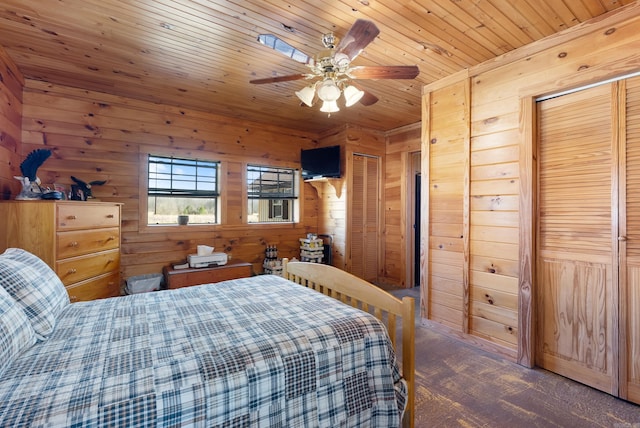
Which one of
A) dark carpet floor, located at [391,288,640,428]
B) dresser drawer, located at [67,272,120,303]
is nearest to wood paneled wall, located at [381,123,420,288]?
dark carpet floor, located at [391,288,640,428]

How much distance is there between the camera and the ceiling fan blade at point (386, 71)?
1877mm

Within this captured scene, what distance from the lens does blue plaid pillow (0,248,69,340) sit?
124 cm

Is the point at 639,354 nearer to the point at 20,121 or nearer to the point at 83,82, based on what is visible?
the point at 83,82

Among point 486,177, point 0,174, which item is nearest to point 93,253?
point 0,174

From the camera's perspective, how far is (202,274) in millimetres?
3406

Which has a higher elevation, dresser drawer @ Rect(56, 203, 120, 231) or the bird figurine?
the bird figurine

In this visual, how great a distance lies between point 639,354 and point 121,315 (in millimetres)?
3091

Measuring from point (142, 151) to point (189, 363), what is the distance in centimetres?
319

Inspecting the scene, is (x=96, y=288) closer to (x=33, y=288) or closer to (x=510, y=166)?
(x=33, y=288)

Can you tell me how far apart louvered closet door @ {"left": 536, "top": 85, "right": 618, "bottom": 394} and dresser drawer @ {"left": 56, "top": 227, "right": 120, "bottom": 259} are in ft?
12.2

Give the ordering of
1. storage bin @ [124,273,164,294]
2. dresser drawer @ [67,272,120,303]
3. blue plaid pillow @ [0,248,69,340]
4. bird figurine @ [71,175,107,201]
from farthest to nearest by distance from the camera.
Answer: storage bin @ [124,273,164,294], bird figurine @ [71,175,107,201], dresser drawer @ [67,272,120,303], blue plaid pillow @ [0,248,69,340]

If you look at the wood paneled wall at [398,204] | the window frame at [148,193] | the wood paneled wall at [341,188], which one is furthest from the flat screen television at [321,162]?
the window frame at [148,193]

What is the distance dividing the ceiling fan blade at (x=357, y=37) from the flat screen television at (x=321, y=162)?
2.48 m

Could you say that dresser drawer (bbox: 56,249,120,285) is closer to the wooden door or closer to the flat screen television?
the flat screen television
